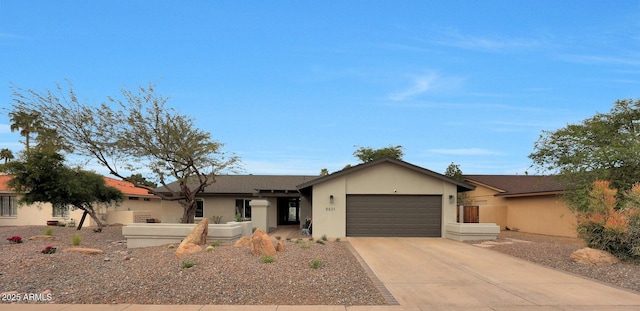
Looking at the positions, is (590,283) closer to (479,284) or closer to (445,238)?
(479,284)

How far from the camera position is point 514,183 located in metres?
32.0

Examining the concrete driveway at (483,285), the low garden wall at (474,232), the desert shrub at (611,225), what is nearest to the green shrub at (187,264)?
the concrete driveway at (483,285)

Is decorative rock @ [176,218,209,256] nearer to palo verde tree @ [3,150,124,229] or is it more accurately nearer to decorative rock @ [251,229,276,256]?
decorative rock @ [251,229,276,256]

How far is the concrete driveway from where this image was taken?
25.4 feet

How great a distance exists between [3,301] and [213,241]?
753 cm

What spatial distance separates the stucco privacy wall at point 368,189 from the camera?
2111 cm

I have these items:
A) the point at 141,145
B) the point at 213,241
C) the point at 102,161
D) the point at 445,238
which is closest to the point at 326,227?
the point at 445,238

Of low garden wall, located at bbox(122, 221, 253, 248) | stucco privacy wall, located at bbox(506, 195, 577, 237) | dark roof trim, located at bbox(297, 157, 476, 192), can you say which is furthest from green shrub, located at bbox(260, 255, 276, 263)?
stucco privacy wall, located at bbox(506, 195, 577, 237)

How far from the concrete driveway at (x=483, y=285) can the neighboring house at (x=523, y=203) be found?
9794 mm

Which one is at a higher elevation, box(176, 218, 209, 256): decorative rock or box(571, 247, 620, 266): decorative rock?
box(176, 218, 209, 256): decorative rock

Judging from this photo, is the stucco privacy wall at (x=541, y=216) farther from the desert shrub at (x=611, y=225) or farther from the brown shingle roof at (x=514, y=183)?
the desert shrub at (x=611, y=225)

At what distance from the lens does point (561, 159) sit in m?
21.0

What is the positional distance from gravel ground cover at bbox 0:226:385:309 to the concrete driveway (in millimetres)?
808

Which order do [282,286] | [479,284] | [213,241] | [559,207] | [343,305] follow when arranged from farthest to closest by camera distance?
[559,207], [213,241], [479,284], [282,286], [343,305]
